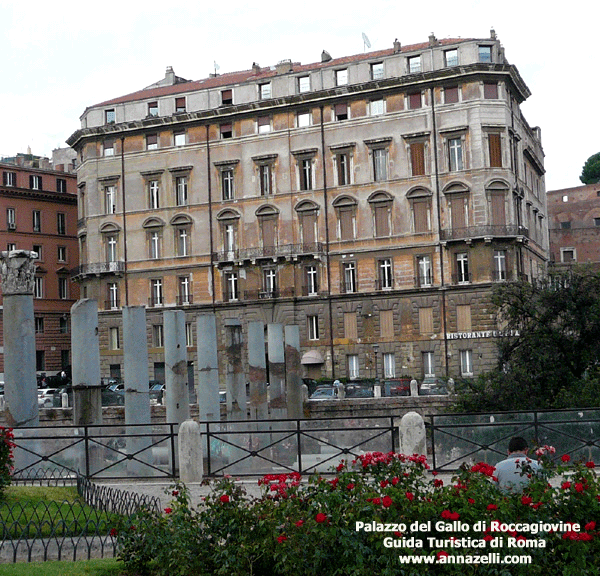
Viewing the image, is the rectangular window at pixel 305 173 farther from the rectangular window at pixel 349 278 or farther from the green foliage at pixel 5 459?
the green foliage at pixel 5 459

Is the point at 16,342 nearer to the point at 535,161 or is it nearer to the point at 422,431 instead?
the point at 422,431

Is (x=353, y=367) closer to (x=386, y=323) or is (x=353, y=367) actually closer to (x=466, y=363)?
(x=386, y=323)

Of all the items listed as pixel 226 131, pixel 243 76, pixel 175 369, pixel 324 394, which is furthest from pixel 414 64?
pixel 175 369

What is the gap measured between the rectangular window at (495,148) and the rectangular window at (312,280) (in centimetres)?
1287

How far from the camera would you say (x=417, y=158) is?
61969 mm

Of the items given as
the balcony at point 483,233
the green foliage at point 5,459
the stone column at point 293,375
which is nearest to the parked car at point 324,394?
the stone column at point 293,375

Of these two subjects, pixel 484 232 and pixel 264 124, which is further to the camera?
pixel 264 124

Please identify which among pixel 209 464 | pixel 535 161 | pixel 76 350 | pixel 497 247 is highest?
pixel 535 161

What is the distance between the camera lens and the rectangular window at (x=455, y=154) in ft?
200

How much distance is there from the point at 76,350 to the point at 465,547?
61.1 feet

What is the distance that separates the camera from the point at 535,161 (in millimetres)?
70750

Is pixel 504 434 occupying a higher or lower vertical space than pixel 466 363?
lower

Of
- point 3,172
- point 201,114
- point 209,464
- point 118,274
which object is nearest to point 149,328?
point 118,274

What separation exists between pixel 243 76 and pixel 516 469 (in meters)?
61.9
